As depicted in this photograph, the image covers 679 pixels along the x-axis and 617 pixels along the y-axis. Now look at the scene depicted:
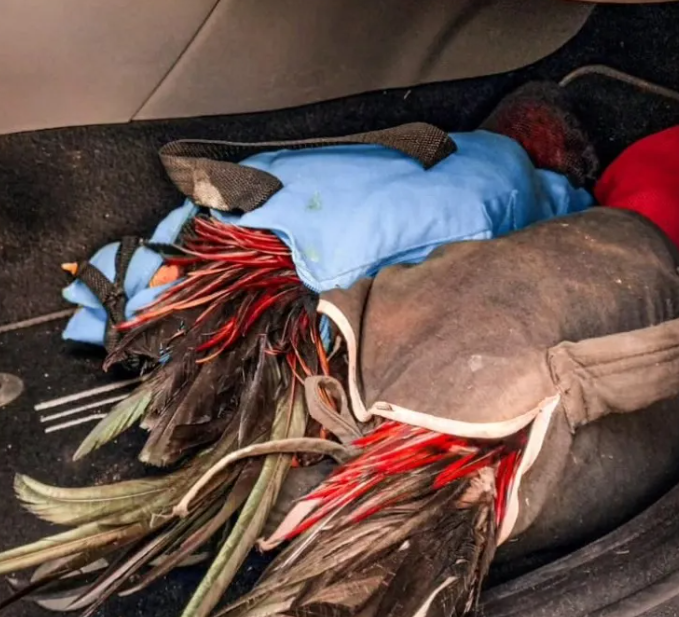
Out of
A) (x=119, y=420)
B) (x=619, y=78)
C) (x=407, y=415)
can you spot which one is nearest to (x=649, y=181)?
(x=619, y=78)

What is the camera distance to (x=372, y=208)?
0.76 metres

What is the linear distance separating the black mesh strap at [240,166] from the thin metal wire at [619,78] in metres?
0.34

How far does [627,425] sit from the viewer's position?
0.67 meters

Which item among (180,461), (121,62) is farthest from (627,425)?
(121,62)

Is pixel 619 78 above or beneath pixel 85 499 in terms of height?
beneath

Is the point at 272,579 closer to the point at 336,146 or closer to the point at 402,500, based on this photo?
the point at 402,500

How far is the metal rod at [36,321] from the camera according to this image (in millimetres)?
967

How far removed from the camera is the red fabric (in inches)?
36.1

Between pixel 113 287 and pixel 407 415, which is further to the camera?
pixel 113 287

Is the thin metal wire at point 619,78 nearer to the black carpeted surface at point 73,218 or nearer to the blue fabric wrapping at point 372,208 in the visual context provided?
the black carpeted surface at point 73,218

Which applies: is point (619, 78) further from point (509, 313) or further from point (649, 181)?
point (509, 313)

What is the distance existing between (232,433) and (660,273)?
0.34 metres

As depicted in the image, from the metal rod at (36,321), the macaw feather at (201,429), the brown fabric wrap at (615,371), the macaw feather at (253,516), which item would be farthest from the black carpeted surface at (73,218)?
the brown fabric wrap at (615,371)

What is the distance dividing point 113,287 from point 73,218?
103 mm
